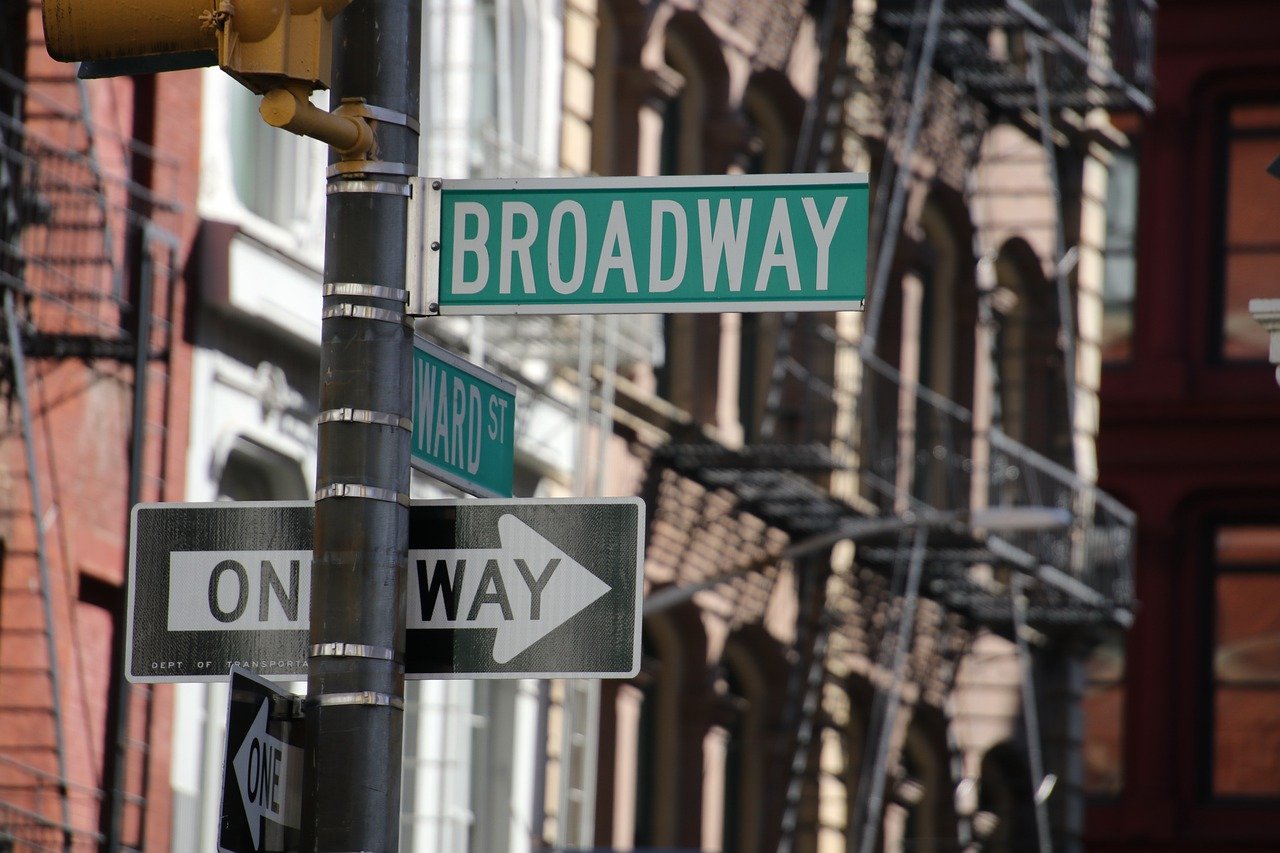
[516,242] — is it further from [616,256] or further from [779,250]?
[779,250]

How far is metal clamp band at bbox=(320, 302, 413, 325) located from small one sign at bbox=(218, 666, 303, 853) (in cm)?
71

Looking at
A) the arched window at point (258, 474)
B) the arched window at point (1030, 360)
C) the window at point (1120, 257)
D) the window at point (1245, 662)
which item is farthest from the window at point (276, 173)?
the window at point (1120, 257)

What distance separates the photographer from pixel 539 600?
19.0ft

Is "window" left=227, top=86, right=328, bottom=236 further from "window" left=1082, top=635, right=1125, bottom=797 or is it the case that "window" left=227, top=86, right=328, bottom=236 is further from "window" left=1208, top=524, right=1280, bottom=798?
"window" left=1082, top=635, right=1125, bottom=797

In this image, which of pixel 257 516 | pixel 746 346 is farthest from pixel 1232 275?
pixel 257 516

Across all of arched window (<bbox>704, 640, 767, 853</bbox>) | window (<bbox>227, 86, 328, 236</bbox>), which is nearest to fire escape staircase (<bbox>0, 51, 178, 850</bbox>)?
window (<bbox>227, 86, 328, 236</bbox>)

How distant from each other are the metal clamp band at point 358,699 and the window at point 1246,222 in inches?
1315

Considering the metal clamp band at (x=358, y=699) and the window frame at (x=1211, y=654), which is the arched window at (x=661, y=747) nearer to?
the window frame at (x=1211, y=654)

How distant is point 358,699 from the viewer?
5.58 meters

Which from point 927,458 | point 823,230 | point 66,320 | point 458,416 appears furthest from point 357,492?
point 927,458

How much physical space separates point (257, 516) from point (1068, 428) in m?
23.9

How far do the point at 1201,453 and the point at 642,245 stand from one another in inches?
1247

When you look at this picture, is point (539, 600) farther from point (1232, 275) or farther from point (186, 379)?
point (1232, 275)

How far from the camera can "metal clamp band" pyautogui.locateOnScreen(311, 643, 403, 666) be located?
18.4 feet
